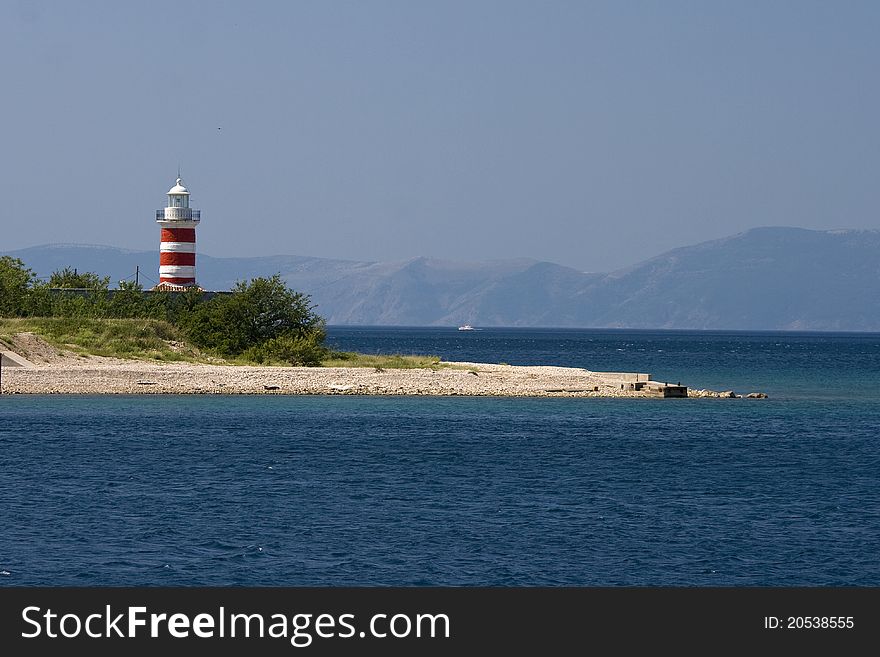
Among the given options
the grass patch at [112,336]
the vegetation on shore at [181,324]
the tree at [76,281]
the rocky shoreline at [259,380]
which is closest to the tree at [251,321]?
the vegetation on shore at [181,324]

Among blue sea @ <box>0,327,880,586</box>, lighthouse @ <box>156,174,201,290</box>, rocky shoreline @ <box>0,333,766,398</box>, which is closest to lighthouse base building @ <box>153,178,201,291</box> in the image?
lighthouse @ <box>156,174,201,290</box>

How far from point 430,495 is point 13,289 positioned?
51995 millimetres

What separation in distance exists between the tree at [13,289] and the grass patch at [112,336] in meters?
2.61

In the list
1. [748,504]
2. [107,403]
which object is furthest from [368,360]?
[748,504]

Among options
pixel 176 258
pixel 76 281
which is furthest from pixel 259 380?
pixel 76 281

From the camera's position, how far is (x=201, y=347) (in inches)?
2990

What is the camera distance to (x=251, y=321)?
75750mm

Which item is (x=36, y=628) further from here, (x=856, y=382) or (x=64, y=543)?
(x=856, y=382)

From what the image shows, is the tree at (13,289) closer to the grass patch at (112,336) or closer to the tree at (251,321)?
the grass patch at (112,336)

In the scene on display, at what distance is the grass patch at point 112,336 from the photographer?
71.4 m

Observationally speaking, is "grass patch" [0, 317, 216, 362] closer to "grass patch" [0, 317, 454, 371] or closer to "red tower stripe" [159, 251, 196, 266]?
"grass patch" [0, 317, 454, 371]

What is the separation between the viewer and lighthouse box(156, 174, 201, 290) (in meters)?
82.5

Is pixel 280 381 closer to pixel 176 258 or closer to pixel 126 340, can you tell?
pixel 126 340

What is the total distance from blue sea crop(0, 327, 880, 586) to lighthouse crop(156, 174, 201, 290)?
24.1 meters
